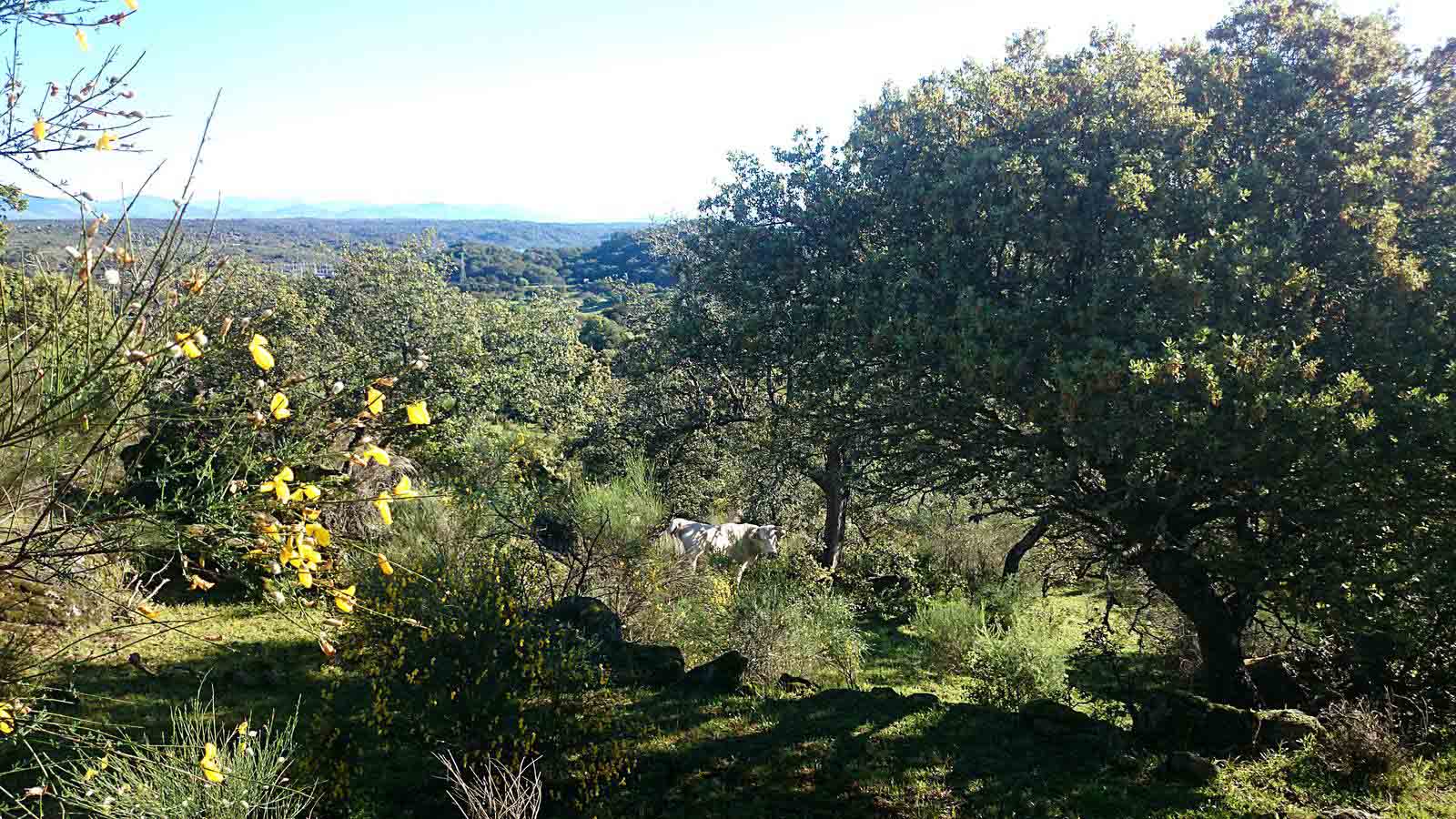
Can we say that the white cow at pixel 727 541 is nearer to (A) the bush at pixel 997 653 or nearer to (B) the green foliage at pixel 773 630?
(B) the green foliage at pixel 773 630

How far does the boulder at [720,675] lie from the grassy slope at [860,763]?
0.34m

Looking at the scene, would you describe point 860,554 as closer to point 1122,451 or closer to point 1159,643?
point 1159,643

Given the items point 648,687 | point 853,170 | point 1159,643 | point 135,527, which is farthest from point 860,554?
point 135,527

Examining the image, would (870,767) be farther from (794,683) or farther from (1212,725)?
(1212,725)

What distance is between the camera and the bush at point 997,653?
371 inches

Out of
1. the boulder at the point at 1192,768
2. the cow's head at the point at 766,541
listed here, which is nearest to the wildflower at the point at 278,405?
the boulder at the point at 1192,768

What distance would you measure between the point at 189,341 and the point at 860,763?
6.86 m

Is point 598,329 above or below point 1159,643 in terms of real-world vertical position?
above

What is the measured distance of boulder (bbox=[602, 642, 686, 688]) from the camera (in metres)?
9.03

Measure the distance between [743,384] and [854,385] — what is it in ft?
19.8

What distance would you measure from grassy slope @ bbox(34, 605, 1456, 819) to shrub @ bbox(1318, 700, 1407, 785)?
0.62ft

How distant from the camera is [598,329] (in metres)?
40.6

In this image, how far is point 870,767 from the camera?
7285 mm

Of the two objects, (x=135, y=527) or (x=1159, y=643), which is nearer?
(x=135, y=527)
